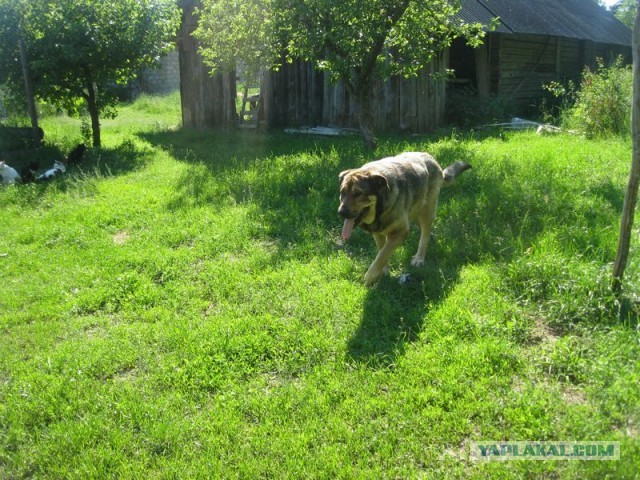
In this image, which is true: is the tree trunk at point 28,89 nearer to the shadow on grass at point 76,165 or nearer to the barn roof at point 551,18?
the shadow on grass at point 76,165

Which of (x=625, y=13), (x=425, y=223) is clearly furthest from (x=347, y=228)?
(x=625, y=13)

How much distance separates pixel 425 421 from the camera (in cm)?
353

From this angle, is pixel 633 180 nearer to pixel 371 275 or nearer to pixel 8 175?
pixel 371 275

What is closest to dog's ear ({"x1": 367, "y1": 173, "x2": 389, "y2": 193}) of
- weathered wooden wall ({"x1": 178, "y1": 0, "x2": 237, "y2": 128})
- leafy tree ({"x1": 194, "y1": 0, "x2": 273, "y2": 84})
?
leafy tree ({"x1": 194, "y1": 0, "x2": 273, "y2": 84})

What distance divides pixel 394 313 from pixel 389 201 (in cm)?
113

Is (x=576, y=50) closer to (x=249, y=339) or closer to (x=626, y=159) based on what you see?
(x=626, y=159)

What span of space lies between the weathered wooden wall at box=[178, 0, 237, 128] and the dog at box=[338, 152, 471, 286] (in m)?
11.6

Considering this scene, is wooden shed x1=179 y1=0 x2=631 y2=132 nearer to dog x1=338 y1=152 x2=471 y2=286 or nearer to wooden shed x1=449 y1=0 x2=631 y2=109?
wooden shed x1=449 y1=0 x2=631 y2=109

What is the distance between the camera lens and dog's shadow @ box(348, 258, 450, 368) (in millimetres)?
4410

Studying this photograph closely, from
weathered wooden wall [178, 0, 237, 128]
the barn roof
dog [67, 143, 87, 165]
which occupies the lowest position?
dog [67, 143, 87, 165]

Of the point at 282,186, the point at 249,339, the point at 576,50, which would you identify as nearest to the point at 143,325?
the point at 249,339

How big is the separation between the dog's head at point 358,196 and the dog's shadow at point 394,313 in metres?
0.78

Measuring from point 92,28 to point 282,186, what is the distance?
7957 mm

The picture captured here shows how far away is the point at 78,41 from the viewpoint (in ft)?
42.2
